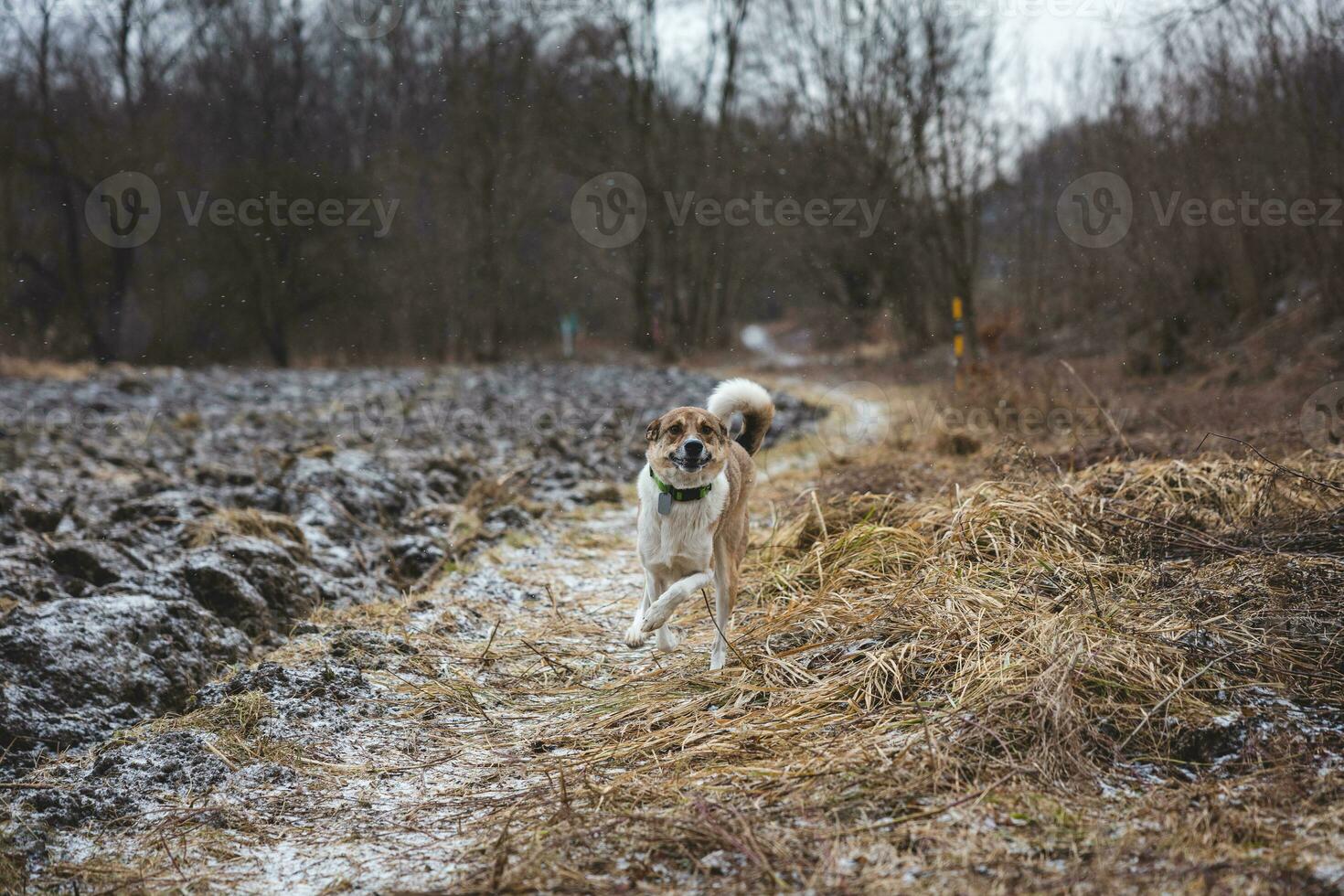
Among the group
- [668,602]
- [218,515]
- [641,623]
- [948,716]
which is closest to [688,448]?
[668,602]

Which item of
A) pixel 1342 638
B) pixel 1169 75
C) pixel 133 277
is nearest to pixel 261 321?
A: pixel 133 277

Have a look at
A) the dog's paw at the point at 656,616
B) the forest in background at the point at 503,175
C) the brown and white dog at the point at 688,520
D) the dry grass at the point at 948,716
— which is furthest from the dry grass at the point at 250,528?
the forest in background at the point at 503,175

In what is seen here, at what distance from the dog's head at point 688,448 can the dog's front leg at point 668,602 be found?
395mm

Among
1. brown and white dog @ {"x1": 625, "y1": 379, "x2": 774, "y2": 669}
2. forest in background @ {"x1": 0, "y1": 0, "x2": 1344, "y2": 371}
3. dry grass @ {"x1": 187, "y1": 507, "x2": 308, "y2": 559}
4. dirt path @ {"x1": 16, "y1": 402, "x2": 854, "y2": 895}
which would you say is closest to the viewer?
dirt path @ {"x1": 16, "y1": 402, "x2": 854, "y2": 895}

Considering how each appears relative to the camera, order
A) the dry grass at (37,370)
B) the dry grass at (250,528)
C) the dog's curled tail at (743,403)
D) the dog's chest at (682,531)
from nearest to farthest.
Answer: the dog's chest at (682,531) < the dog's curled tail at (743,403) < the dry grass at (250,528) < the dry grass at (37,370)

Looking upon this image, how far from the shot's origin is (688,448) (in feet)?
13.1

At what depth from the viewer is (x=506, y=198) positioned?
1212 inches

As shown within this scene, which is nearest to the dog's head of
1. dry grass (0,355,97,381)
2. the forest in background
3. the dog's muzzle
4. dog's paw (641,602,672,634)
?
the dog's muzzle

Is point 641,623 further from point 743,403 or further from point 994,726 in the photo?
point 994,726

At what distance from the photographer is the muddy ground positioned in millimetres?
3736

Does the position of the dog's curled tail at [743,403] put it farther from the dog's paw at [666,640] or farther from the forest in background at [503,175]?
the forest in background at [503,175]

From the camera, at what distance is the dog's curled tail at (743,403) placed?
473 cm

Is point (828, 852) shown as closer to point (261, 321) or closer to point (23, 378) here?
point (23, 378)

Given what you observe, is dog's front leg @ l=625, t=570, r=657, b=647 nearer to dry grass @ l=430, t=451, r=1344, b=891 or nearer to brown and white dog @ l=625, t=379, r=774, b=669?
brown and white dog @ l=625, t=379, r=774, b=669
